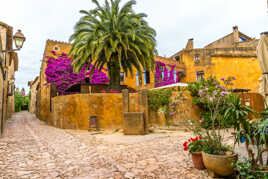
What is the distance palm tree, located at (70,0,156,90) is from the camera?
10.6 m

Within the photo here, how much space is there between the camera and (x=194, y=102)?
9820 millimetres

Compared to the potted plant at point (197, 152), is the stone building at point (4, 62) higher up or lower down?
higher up

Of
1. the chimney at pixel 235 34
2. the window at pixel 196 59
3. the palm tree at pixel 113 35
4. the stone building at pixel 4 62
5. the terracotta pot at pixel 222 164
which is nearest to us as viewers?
the terracotta pot at pixel 222 164

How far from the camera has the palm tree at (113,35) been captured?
34.7 ft

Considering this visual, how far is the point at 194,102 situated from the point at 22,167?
8336mm

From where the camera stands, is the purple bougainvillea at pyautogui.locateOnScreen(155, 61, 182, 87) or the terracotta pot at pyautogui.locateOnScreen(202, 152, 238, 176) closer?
the terracotta pot at pyautogui.locateOnScreen(202, 152, 238, 176)

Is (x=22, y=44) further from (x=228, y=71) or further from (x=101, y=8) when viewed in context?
(x=228, y=71)

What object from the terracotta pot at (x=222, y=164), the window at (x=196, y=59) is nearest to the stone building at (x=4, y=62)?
the terracotta pot at (x=222, y=164)

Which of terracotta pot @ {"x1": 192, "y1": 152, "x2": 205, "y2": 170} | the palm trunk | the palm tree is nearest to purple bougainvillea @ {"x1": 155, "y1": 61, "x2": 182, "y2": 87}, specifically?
the palm tree

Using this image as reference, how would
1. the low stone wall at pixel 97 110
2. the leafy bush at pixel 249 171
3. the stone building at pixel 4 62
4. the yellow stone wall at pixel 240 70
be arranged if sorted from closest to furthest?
1. the leafy bush at pixel 249 171
2. the stone building at pixel 4 62
3. the low stone wall at pixel 97 110
4. the yellow stone wall at pixel 240 70

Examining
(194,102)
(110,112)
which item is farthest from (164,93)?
(110,112)

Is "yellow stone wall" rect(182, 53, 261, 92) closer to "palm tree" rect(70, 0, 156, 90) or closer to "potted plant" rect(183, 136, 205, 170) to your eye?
"palm tree" rect(70, 0, 156, 90)

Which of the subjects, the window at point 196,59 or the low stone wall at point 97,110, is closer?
the low stone wall at point 97,110

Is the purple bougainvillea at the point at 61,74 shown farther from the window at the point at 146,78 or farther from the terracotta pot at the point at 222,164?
the terracotta pot at the point at 222,164
